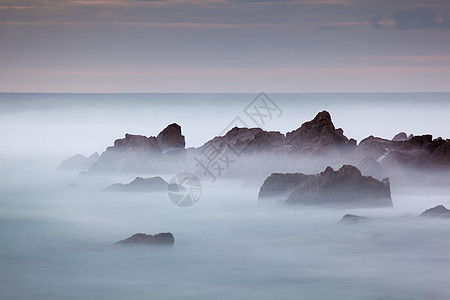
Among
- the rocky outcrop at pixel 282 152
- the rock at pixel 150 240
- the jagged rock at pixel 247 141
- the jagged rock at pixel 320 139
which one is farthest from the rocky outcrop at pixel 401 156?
the rock at pixel 150 240

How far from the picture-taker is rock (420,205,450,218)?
1724 inches

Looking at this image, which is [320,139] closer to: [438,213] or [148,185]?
[148,185]

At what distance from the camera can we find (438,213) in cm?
4444

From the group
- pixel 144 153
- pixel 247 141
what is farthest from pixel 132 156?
pixel 247 141

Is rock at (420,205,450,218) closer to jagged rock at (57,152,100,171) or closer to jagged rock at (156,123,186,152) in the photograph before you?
jagged rock at (156,123,186,152)

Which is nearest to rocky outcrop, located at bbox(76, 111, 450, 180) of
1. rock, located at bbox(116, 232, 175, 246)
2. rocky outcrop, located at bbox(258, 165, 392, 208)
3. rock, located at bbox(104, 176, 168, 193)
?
rocky outcrop, located at bbox(258, 165, 392, 208)

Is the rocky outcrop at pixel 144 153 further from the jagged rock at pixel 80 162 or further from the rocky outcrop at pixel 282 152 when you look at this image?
the jagged rock at pixel 80 162

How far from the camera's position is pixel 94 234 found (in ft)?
151

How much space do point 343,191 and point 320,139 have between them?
28.7 feet

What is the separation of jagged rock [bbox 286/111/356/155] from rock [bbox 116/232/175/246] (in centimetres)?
1782

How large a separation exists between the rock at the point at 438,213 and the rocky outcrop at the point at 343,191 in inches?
107

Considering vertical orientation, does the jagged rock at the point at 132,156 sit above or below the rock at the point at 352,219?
above

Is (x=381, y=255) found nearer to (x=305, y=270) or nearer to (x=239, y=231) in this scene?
(x=305, y=270)

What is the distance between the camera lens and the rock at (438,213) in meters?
43.8
